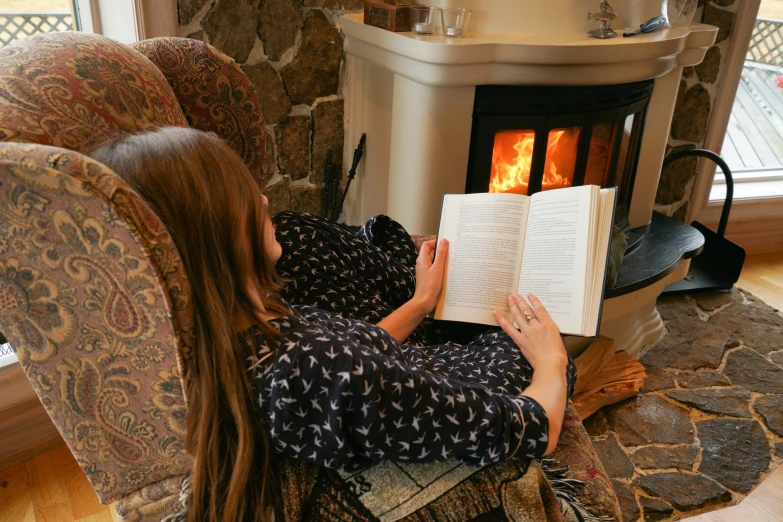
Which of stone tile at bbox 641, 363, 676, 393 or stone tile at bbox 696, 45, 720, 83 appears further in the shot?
stone tile at bbox 696, 45, 720, 83

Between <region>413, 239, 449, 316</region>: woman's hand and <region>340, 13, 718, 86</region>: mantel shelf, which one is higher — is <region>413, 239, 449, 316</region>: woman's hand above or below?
below

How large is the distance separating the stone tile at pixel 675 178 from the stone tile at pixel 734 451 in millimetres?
1094

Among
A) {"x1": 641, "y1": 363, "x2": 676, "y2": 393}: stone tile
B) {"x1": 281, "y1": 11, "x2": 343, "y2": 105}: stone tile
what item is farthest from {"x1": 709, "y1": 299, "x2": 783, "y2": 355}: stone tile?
{"x1": 281, "y1": 11, "x2": 343, "y2": 105}: stone tile

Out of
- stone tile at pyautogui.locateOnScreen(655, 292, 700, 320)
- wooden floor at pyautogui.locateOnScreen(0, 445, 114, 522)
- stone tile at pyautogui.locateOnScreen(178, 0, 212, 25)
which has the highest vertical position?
stone tile at pyautogui.locateOnScreen(178, 0, 212, 25)

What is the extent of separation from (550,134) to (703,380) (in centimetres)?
90

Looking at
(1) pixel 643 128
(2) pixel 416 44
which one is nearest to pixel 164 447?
(2) pixel 416 44

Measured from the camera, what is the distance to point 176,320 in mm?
699

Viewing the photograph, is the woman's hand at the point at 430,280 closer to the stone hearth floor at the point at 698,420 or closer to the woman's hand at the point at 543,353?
the woman's hand at the point at 543,353

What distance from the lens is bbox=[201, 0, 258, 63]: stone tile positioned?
170 cm

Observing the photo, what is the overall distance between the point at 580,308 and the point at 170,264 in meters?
0.63

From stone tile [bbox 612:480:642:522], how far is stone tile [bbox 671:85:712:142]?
1513mm

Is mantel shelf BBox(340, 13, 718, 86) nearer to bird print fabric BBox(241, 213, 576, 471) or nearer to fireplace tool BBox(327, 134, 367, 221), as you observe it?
fireplace tool BBox(327, 134, 367, 221)

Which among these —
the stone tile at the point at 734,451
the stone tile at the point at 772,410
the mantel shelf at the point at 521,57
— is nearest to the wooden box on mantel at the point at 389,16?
the mantel shelf at the point at 521,57

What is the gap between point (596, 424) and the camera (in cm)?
180
